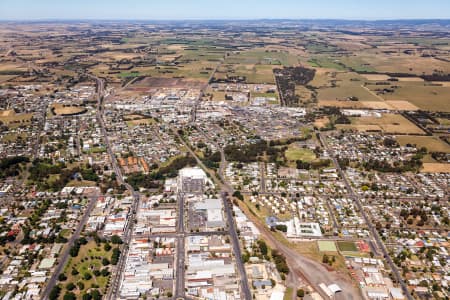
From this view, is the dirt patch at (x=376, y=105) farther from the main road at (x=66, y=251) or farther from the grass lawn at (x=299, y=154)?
the main road at (x=66, y=251)

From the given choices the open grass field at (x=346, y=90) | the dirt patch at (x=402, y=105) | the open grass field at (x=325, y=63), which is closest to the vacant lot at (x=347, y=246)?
the dirt patch at (x=402, y=105)

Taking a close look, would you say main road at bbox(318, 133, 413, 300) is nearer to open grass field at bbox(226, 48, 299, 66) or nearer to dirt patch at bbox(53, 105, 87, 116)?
dirt patch at bbox(53, 105, 87, 116)

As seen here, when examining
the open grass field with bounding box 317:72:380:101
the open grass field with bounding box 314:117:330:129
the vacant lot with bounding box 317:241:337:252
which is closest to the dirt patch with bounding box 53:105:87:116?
the open grass field with bounding box 314:117:330:129

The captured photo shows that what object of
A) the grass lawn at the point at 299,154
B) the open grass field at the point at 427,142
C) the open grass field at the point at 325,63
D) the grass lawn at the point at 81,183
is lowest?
the grass lawn at the point at 81,183

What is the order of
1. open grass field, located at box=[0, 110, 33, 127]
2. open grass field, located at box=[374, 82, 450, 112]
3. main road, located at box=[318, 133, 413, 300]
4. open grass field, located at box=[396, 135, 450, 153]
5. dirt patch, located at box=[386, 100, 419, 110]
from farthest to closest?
open grass field, located at box=[374, 82, 450, 112]
dirt patch, located at box=[386, 100, 419, 110]
open grass field, located at box=[0, 110, 33, 127]
open grass field, located at box=[396, 135, 450, 153]
main road, located at box=[318, 133, 413, 300]

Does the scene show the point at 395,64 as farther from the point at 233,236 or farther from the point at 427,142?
the point at 233,236

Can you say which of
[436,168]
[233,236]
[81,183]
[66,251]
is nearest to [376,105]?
[436,168]

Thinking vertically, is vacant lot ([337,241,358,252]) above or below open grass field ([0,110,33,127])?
below
